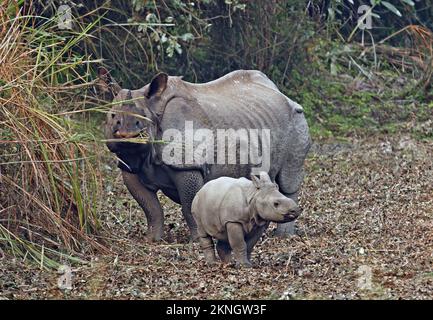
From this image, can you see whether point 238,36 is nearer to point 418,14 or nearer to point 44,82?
point 418,14

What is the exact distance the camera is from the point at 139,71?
1413cm

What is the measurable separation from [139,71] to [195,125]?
13.3ft

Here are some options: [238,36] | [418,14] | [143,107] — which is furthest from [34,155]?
[418,14]

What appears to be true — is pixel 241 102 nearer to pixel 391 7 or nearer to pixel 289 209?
pixel 289 209

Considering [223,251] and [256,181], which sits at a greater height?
[256,181]

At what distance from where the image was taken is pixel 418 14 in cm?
1720

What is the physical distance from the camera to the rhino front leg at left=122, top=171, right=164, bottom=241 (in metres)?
10.2

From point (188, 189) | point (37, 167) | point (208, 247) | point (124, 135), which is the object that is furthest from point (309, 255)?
point (37, 167)

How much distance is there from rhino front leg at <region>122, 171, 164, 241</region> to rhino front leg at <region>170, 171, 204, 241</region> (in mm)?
256

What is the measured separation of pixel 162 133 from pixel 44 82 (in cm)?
103

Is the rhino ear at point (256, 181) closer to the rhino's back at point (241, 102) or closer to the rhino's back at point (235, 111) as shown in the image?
the rhino's back at point (235, 111)

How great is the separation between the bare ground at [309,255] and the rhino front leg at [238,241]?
13 centimetres

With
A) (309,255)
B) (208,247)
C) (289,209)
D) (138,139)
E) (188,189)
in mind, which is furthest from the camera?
(188,189)

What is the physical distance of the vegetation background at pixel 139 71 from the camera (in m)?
9.09
